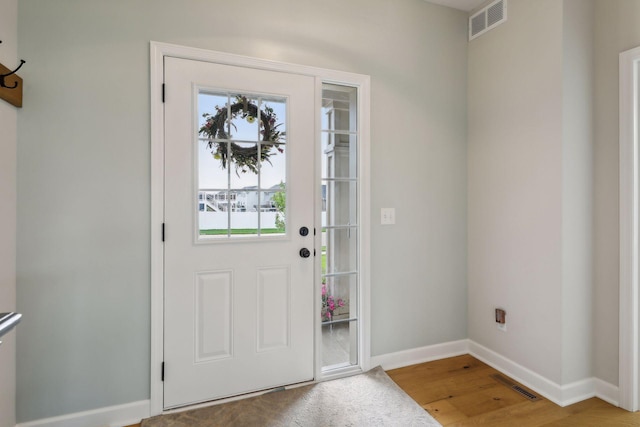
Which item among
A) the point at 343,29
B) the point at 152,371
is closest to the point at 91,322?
the point at 152,371

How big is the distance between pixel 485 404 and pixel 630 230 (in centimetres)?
137

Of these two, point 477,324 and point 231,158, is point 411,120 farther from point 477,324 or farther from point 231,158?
point 477,324

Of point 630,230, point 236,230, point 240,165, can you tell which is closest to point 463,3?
point 630,230

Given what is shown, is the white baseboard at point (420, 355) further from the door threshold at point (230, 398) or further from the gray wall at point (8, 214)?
the gray wall at point (8, 214)

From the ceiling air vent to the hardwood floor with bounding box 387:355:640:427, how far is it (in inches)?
103

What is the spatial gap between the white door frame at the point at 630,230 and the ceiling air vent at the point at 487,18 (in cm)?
85

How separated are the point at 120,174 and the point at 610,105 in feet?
9.88

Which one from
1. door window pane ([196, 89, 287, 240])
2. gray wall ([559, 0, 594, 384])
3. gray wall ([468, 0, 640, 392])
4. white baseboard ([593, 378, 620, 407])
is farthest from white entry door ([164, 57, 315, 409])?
white baseboard ([593, 378, 620, 407])

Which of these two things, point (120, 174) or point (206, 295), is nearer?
point (120, 174)

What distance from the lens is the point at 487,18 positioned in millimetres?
2525

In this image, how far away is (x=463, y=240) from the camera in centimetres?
274

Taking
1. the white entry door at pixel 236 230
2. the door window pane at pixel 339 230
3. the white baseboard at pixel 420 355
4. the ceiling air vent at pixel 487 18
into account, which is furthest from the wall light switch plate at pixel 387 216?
the ceiling air vent at pixel 487 18

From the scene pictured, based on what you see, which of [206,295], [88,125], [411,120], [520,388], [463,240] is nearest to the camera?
[88,125]

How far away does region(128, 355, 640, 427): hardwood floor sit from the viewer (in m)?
1.87
